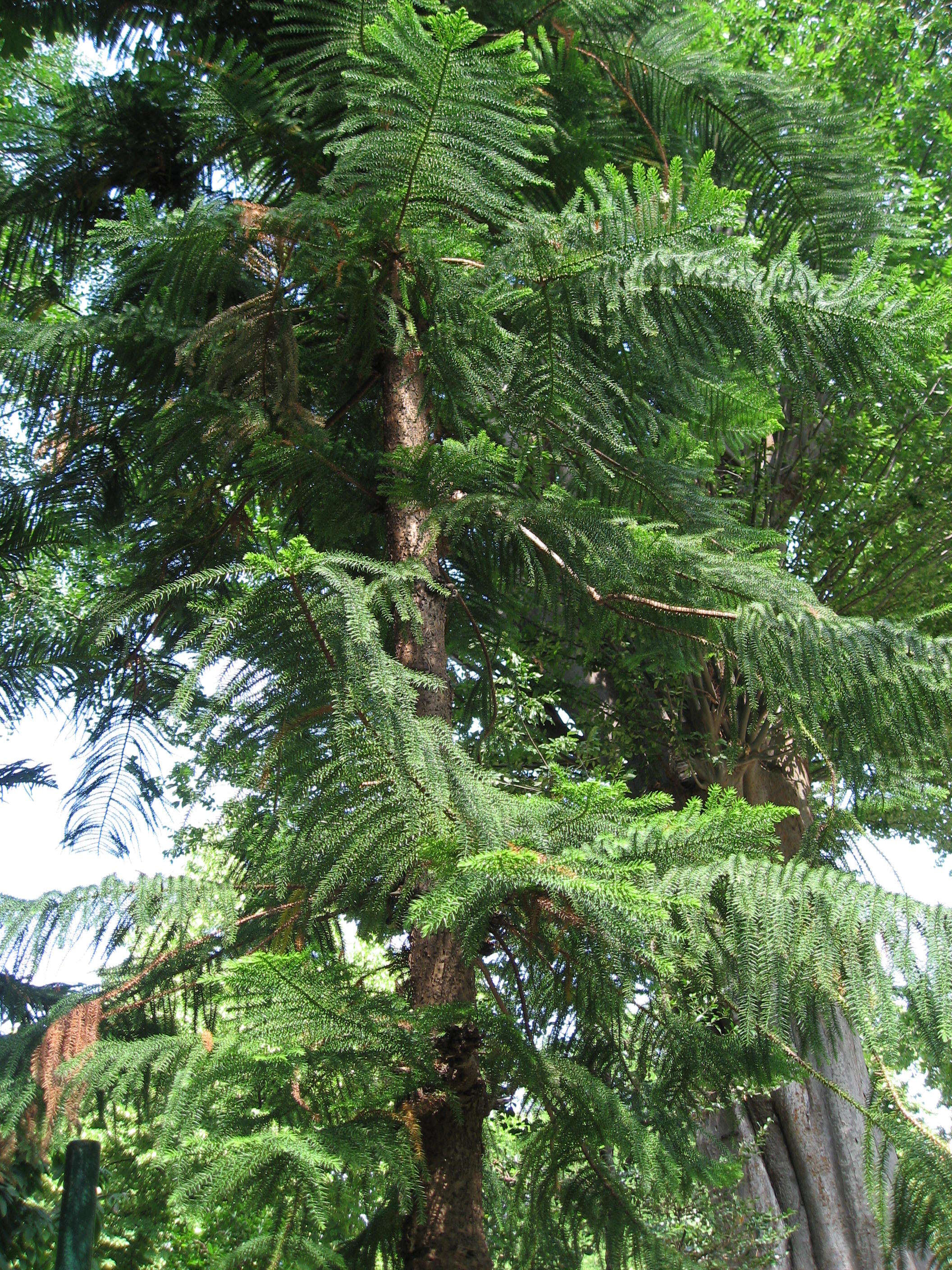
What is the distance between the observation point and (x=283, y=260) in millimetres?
3273

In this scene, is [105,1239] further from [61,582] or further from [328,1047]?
[61,582]

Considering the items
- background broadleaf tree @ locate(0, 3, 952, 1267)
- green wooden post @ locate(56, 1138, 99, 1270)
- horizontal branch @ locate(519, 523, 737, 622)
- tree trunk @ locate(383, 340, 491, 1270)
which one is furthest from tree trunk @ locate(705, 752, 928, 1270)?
green wooden post @ locate(56, 1138, 99, 1270)

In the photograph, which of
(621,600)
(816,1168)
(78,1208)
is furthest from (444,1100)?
(816,1168)

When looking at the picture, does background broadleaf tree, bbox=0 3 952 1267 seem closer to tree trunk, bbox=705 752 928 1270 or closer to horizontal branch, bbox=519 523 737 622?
horizontal branch, bbox=519 523 737 622

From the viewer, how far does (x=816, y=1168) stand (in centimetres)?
600

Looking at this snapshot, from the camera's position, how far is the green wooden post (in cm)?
124

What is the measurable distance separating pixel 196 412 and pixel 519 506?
106 centimetres

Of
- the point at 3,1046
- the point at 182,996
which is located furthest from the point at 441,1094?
the point at 3,1046

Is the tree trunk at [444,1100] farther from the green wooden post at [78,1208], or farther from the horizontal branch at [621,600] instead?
the green wooden post at [78,1208]

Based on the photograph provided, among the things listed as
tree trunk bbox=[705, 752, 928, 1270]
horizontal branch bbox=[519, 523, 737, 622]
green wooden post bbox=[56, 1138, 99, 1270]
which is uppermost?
horizontal branch bbox=[519, 523, 737, 622]

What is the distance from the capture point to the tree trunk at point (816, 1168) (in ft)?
19.1

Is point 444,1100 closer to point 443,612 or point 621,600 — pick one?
point 443,612

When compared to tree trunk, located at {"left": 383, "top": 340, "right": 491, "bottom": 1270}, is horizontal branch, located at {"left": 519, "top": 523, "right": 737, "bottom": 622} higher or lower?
higher

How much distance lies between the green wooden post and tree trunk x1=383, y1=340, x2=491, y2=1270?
1.03 m
